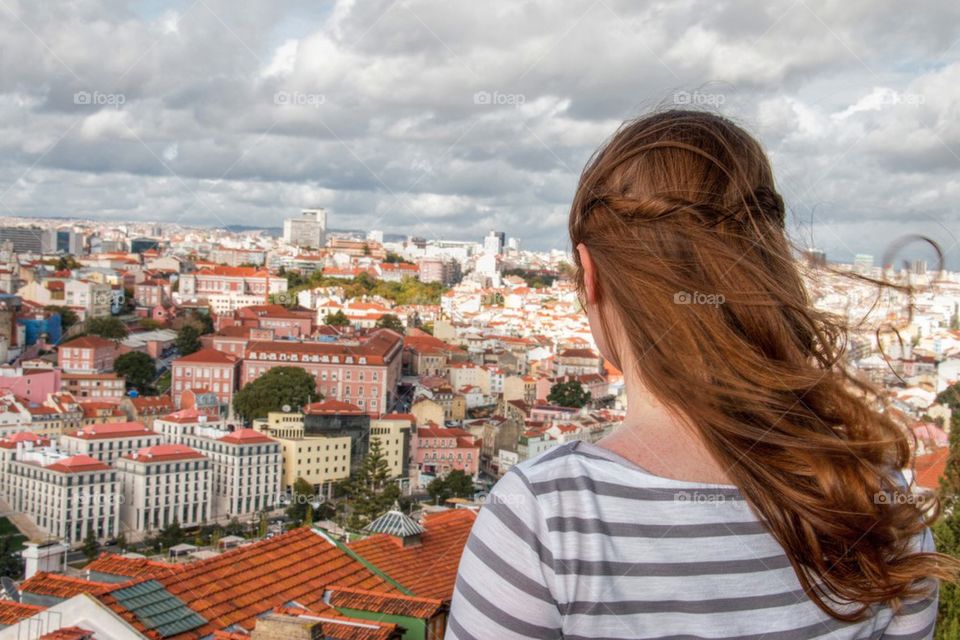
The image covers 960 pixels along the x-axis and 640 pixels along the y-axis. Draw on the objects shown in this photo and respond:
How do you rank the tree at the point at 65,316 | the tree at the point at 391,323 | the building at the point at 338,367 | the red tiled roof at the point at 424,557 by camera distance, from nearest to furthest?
the red tiled roof at the point at 424,557, the building at the point at 338,367, the tree at the point at 65,316, the tree at the point at 391,323

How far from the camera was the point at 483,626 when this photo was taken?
1.09ft

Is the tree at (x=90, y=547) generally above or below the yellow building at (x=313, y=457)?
below

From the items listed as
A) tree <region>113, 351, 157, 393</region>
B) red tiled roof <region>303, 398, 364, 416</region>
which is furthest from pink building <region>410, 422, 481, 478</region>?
tree <region>113, 351, 157, 393</region>

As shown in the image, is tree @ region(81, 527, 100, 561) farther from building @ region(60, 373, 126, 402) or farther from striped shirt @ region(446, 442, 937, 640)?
striped shirt @ region(446, 442, 937, 640)

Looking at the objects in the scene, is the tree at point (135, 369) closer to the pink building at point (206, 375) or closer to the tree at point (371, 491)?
the pink building at point (206, 375)

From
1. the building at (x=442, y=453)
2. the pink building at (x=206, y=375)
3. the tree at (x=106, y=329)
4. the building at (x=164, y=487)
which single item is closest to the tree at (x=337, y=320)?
the tree at (x=106, y=329)

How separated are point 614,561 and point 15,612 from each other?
1.71 m

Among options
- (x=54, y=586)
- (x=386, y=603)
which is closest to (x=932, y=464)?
(x=386, y=603)

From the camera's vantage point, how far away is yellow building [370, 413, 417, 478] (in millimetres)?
14734

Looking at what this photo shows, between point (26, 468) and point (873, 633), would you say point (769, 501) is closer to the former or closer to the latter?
point (873, 633)

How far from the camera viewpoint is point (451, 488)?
1268cm

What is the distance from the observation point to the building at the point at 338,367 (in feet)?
58.5

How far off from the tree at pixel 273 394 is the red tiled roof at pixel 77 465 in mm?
4195

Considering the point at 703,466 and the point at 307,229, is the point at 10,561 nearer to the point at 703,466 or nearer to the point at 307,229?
the point at 703,466
